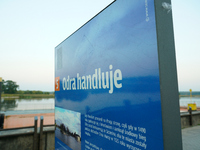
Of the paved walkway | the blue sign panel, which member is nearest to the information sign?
the blue sign panel

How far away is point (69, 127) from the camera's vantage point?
216 centimetres

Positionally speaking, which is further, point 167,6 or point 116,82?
point 116,82

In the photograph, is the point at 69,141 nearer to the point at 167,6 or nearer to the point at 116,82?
the point at 116,82

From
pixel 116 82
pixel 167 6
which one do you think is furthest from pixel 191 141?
pixel 167 6

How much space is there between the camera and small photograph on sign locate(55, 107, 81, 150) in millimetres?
1920

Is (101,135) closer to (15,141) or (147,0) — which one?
(147,0)

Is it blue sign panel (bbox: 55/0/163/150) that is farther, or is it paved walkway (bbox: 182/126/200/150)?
paved walkway (bbox: 182/126/200/150)

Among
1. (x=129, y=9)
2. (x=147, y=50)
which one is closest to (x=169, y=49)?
(x=147, y=50)

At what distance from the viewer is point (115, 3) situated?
54.7 inches

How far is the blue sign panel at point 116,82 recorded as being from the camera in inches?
39.8

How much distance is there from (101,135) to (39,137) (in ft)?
15.2

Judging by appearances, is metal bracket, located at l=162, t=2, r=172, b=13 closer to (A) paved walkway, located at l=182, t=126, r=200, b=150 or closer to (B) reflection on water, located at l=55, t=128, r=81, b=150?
(B) reflection on water, located at l=55, t=128, r=81, b=150

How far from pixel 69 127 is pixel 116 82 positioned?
1.28 metres

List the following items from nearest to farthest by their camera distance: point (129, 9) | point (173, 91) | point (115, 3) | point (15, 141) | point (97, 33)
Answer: point (173, 91) < point (129, 9) < point (115, 3) < point (97, 33) < point (15, 141)
